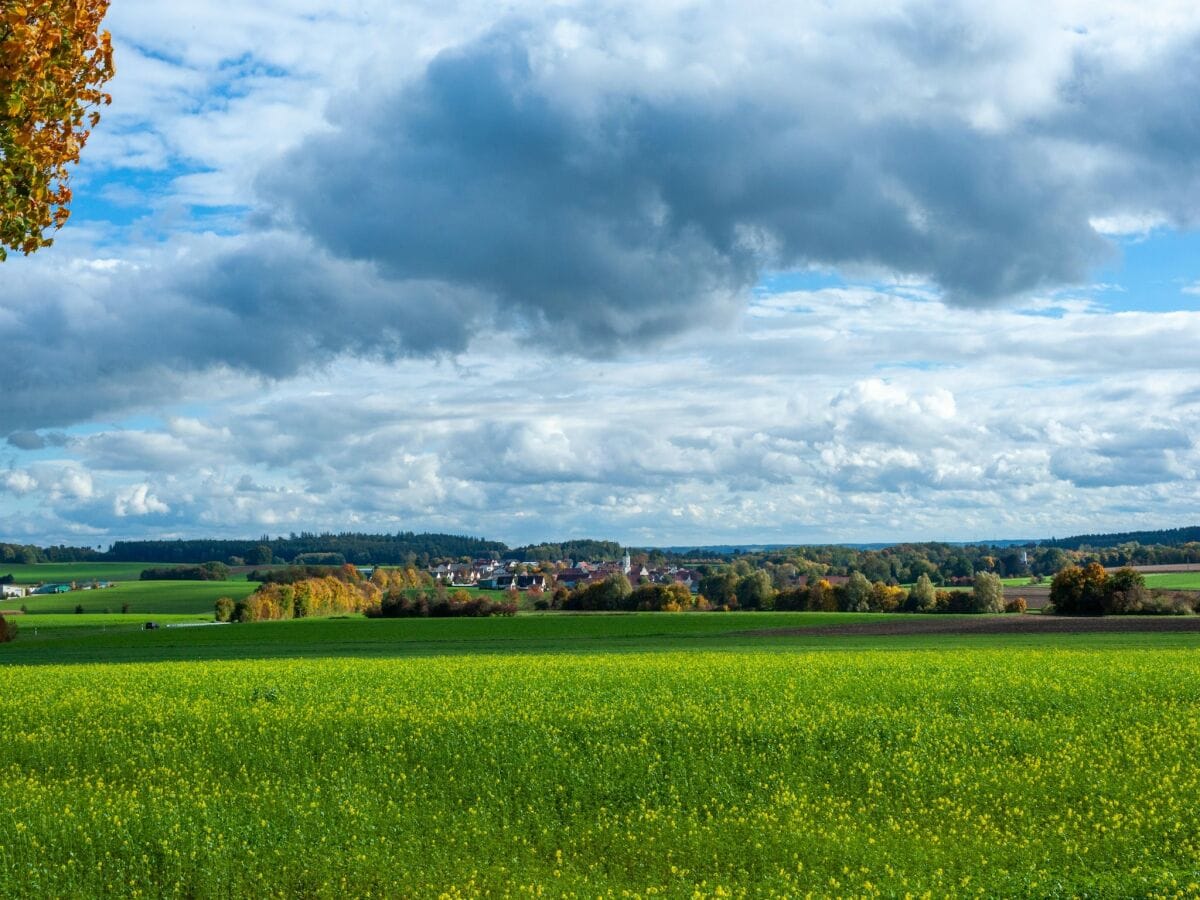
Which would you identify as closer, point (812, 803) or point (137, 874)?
point (137, 874)

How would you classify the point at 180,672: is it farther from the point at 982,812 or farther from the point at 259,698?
the point at 982,812

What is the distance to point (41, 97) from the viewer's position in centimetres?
1291

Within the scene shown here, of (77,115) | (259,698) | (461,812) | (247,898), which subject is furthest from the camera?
(259,698)

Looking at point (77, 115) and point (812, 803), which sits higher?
point (77, 115)

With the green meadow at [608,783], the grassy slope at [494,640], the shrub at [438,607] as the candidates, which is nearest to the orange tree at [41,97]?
the green meadow at [608,783]

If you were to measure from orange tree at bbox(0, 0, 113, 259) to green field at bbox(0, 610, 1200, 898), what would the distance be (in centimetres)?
1063

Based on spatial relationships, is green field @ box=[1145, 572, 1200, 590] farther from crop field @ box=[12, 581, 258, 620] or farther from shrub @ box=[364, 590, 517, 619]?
crop field @ box=[12, 581, 258, 620]

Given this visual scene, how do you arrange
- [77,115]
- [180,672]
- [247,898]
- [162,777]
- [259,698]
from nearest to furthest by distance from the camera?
[77,115] < [247,898] < [162,777] < [259,698] < [180,672]

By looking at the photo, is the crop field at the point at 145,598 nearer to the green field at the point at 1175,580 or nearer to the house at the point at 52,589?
the house at the point at 52,589

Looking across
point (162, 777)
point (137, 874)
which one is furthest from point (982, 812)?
point (162, 777)

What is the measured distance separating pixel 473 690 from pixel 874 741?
41.0 ft

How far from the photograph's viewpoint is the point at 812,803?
2020cm

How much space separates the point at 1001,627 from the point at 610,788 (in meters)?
67.2

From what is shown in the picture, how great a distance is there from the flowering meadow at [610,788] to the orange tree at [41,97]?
10.6 metres
